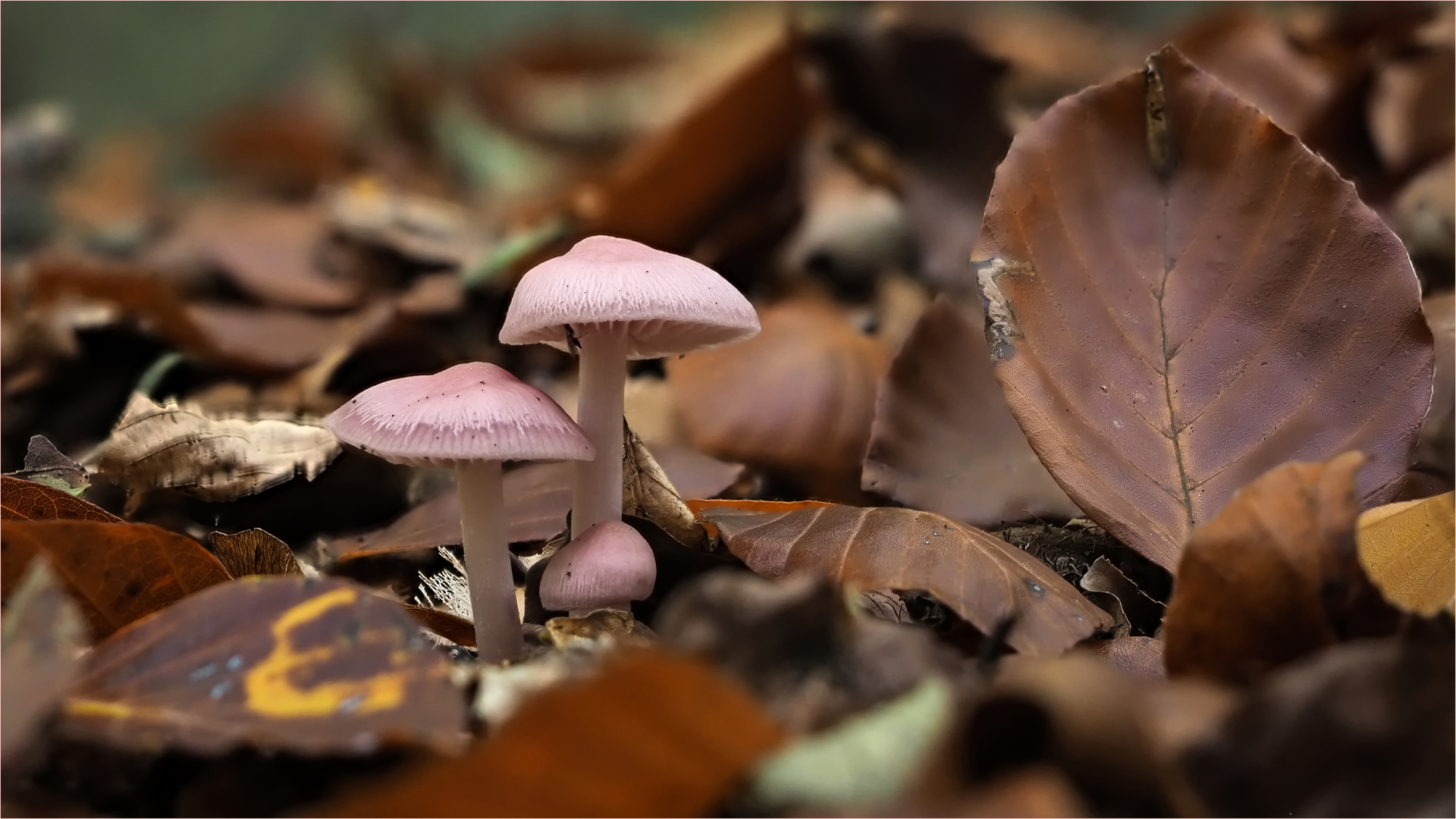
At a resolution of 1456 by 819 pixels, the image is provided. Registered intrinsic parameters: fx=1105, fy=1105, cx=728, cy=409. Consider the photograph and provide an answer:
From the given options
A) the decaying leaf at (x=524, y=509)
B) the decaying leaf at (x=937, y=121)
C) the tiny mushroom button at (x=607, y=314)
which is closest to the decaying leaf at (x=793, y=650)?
the tiny mushroom button at (x=607, y=314)

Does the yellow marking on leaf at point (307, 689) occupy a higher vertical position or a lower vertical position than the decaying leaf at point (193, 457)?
higher

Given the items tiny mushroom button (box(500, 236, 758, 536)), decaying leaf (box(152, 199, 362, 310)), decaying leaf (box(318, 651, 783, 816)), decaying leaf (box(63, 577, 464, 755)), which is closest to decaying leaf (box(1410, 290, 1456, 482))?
tiny mushroom button (box(500, 236, 758, 536))

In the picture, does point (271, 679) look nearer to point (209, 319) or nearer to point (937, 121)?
point (209, 319)

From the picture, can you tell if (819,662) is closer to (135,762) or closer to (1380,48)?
(135,762)

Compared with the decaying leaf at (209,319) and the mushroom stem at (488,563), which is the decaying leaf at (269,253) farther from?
the mushroom stem at (488,563)

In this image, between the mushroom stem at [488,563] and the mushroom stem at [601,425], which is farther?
the mushroom stem at [601,425]

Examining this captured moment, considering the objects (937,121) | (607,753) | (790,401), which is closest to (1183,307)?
(790,401)
